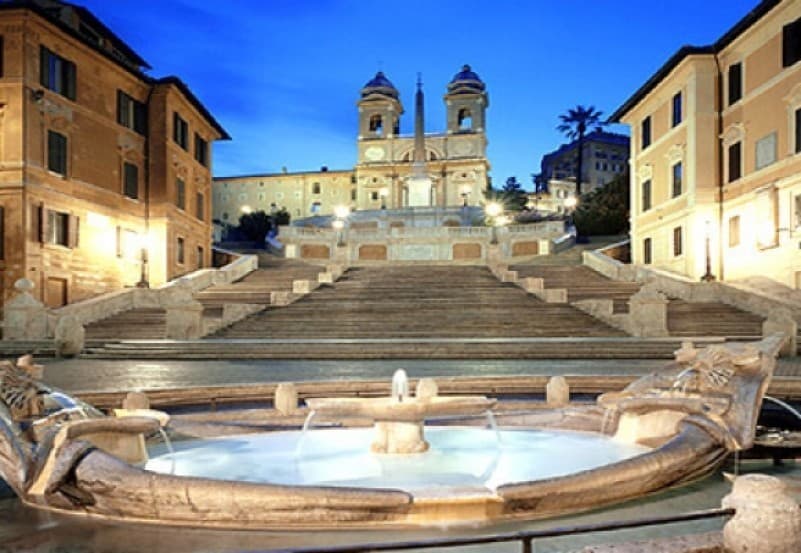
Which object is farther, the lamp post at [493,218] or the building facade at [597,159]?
the building facade at [597,159]

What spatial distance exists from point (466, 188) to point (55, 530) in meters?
82.3

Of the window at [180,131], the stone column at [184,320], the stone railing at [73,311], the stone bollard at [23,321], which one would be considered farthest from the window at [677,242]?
the stone bollard at [23,321]

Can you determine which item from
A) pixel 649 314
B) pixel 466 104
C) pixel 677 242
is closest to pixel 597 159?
pixel 466 104

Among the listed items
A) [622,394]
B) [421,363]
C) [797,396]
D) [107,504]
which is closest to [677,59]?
[421,363]

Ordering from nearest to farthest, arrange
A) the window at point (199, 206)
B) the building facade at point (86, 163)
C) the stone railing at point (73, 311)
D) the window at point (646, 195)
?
the stone railing at point (73, 311) → the building facade at point (86, 163) → the window at point (646, 195) → the window at point (199, 206)

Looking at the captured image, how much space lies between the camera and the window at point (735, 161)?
2958 cm

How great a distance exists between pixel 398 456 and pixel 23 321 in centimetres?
1883

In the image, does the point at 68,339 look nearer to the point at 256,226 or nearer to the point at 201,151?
the point at 201,151

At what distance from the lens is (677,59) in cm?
3164

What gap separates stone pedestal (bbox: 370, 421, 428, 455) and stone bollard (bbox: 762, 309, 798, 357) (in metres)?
13.1

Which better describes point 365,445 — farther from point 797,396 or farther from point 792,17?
point 792,17

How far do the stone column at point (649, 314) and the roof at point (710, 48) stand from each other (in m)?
14.3

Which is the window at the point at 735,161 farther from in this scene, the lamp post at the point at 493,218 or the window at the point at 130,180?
the window at the point at 130,180

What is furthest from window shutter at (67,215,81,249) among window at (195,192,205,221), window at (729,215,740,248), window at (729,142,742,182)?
window at (729,142,742,182)
